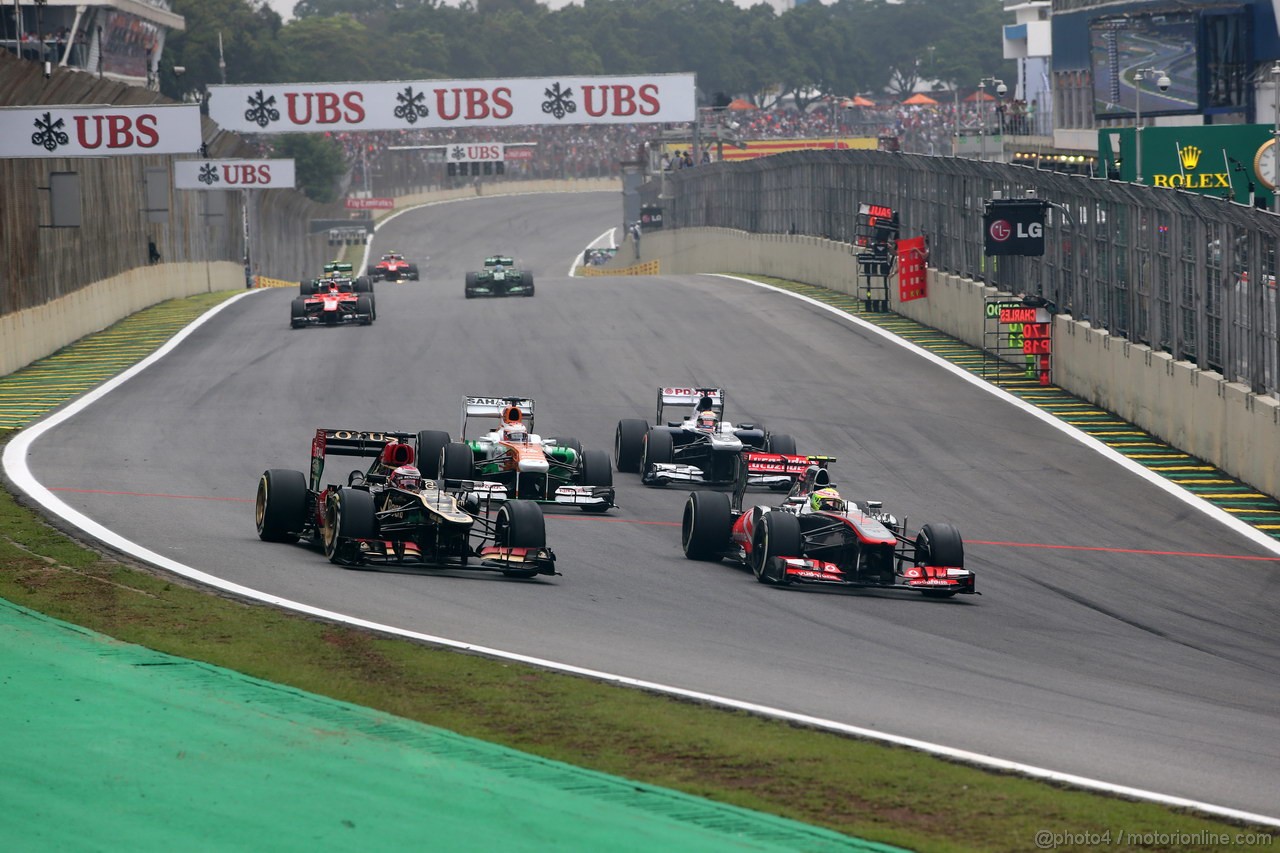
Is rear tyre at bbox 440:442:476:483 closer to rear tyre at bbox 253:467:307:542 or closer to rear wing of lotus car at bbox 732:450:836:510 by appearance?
rear tyre at bbox 253:467:307:542

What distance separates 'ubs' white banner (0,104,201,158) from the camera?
1308 inches

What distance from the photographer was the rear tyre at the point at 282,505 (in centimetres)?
1692

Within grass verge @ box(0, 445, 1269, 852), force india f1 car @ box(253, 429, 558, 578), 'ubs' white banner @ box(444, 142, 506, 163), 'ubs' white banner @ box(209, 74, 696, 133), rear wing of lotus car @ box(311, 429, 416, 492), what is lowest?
grass verge @ box(0, 445, 1269, 852)

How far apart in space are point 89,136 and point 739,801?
1154 inches

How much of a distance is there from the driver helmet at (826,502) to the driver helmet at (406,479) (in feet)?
12.3

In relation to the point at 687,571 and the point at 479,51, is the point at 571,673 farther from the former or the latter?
the point at 479,51

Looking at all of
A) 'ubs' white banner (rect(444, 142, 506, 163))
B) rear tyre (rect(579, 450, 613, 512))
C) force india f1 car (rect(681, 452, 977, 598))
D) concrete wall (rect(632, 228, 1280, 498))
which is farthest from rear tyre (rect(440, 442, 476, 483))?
'ubs' white banner (rect(444, 142, 506, 163))

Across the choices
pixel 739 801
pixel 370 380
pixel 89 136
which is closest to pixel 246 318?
pixel 89 136

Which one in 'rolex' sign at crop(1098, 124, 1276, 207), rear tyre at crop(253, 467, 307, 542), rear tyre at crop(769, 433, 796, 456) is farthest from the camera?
'rolex' sign at crop(1098, 124, 1276, 207)

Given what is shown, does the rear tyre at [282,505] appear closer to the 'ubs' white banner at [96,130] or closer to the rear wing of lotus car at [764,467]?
the rear wing of lotus car at [764,467]

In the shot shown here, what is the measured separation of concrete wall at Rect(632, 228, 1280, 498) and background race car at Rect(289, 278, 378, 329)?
12.2 metres

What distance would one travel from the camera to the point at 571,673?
39.7 feet

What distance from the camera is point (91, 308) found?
1553 inches

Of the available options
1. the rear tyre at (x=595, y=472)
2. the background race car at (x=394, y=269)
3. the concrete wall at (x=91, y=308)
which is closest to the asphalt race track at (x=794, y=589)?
the rear tyre at (x=595, y=472)
